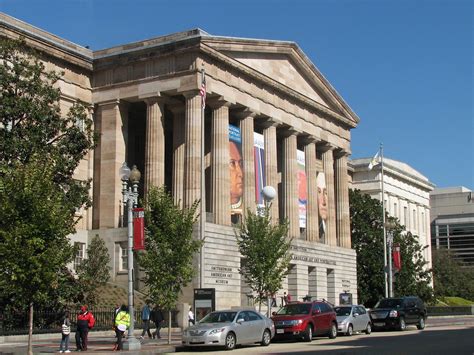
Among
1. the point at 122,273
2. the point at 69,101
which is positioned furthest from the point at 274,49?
the point at 122,273

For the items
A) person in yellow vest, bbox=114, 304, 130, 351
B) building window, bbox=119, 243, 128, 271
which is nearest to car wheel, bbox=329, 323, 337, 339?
person in yellow vest, bbox=114, 304, 130, 351

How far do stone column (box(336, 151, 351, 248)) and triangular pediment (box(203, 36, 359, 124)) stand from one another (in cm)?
440

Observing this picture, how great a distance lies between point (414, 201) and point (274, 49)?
54.0m

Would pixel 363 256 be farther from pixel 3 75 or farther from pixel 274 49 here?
pixel 3 75

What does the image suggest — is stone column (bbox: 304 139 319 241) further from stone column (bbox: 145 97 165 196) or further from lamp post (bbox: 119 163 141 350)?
lamp post (bbox: 119 163 141 350)

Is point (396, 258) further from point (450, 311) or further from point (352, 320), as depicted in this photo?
point (352, 320)

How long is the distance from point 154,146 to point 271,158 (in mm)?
11015

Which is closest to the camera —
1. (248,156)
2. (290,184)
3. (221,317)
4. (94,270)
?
(221,317)

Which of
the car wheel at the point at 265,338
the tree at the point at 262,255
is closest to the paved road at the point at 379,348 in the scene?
the car wheel at the point at 265,338

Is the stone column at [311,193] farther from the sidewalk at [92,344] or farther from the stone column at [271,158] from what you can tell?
the sidewalk at [92,344]

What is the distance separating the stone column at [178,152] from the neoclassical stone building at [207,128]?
0.08m

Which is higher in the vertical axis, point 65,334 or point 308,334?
point 65,334

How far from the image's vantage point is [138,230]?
95.1ft


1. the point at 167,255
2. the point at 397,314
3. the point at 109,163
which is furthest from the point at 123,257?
the point at 397,314
